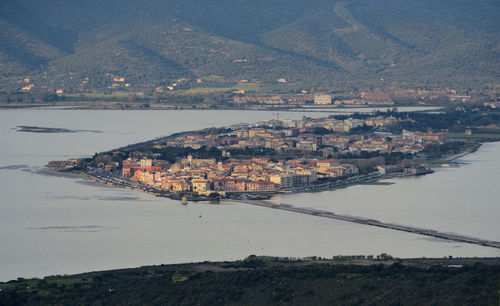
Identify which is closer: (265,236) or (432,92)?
(265,236)

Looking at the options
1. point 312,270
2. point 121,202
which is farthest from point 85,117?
point 312,270

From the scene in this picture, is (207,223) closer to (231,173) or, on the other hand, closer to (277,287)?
(277,287)

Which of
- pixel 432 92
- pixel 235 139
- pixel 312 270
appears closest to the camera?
pixel 312 270

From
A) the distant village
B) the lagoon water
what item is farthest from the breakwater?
the distant village

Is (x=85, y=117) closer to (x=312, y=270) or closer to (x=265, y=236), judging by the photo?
(x=265, y=236)

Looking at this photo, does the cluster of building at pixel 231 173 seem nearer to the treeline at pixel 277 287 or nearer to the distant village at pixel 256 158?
the distant village at pixel 256 158

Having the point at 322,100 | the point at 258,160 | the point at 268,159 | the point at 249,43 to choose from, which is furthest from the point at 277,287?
the point at 249,43

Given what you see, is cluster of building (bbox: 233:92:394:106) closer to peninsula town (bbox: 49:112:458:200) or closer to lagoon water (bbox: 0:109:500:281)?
peninsula town (bbox: 49:112:458:200)
